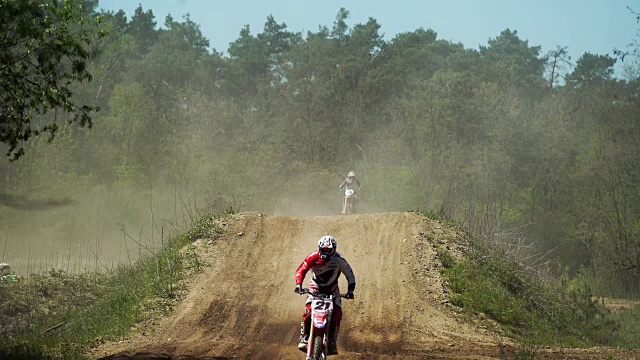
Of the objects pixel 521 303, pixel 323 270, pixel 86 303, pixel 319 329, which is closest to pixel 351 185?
pixel 86 303

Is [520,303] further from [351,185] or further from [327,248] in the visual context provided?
[351,185]

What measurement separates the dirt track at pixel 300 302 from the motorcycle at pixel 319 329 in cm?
259

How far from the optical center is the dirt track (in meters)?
16.5

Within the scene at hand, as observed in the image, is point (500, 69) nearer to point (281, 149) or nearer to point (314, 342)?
point (281, 149)

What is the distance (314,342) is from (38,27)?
28.0 ft

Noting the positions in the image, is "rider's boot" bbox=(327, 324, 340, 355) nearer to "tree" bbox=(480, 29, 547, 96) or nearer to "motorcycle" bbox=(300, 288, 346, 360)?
"motorcycle" bbox=(300, 288, 346, 360)

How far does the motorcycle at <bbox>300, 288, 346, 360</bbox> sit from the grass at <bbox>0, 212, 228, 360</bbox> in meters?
5.06

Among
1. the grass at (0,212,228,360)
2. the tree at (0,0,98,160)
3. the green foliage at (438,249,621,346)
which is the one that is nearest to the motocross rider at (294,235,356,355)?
the grass at (0,212,228,360)

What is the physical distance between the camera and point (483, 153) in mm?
61906

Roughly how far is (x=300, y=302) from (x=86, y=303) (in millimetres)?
9584

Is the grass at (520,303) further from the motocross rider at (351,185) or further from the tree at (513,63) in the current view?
the tree at (513,63)

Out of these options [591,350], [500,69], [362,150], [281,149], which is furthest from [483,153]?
[591,350]

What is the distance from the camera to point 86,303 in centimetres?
2689

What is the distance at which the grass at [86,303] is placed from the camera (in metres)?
17.2
